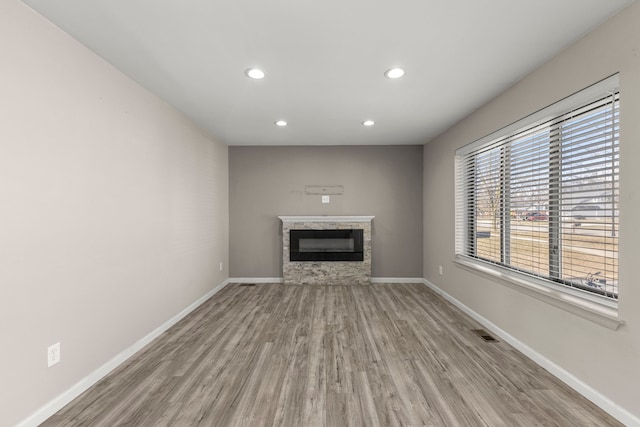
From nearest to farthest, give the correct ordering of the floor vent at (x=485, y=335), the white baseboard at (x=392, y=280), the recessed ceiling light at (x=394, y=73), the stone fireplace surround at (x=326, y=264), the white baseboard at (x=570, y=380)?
1. the white baseboard at (x=570, y=380)
2. the recessed ceiling light at (x=394, y=73)
3. the floor vent at (x=485, y=335)
4. the stone fireplace surround at (x=326, y=264)
5. the white baseboard at (x=392, y=280)

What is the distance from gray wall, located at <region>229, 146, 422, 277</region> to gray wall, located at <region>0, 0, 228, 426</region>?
1.91 m

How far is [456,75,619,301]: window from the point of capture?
182 centimetres

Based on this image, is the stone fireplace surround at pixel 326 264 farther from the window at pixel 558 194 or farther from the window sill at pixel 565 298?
the window sill at pixel 565 298

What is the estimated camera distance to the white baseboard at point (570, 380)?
64.3 inches

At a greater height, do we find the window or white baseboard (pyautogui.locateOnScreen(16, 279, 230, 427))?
the window

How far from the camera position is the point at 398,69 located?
2.29 metres

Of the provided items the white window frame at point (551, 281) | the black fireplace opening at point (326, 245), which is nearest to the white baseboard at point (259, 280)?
the black fireplace opening at point (326, 245)

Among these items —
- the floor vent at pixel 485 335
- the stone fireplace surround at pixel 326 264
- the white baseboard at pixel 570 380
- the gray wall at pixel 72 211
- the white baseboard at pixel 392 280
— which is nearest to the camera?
the gray wall at pixel 72 211

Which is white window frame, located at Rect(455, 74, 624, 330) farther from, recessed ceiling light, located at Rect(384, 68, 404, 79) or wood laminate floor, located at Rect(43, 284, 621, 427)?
recessed ceiling light, located at Rect(384, 68, 404, 79)

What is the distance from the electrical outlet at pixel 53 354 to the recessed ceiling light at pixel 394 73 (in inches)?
118

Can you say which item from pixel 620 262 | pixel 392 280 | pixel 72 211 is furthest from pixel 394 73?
pixel 392 280

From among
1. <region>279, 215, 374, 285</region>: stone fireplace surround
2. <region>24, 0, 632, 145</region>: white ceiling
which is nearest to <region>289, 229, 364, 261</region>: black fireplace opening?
<region>279, 215, 374, 285</region>: stone fireplace surround

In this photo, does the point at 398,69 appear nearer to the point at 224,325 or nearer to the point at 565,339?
the point at 565,339

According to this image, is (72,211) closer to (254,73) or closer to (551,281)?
(254,73)
